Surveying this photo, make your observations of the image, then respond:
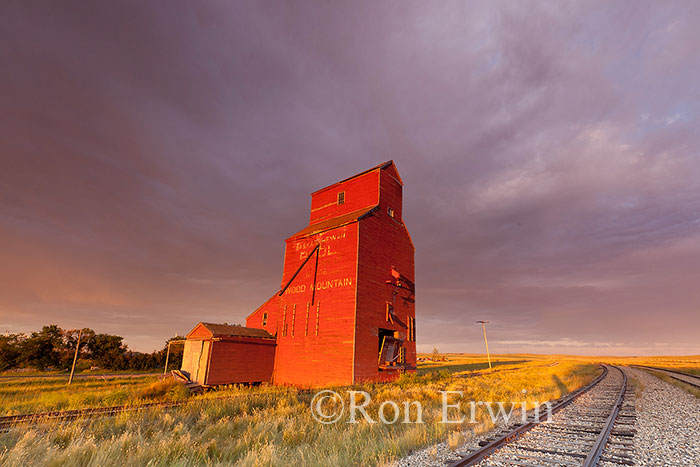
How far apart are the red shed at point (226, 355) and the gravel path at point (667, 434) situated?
70.6 feet

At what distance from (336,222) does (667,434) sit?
68.8 ft

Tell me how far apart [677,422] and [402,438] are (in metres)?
9.21

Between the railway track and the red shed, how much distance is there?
1897 cm

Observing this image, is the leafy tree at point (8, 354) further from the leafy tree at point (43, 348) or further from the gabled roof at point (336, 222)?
the gabled roof at point (336, 222)

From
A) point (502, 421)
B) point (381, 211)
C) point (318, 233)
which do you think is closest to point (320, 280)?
point (318, 233)

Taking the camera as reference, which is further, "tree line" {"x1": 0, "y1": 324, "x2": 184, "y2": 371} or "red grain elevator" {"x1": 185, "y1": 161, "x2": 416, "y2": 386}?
"tree line" {"x1": 0, "y1": 324, "x2": 184, "y2": 371}

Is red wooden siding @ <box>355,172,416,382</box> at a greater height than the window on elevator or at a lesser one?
greater

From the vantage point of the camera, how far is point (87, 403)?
15.5 meters

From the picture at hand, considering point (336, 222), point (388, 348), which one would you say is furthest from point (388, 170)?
point (388, 348)

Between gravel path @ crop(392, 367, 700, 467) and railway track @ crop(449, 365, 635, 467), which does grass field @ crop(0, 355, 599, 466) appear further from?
railway track @ crop(449, 365, 635, 467)

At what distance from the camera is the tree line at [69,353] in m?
43.1

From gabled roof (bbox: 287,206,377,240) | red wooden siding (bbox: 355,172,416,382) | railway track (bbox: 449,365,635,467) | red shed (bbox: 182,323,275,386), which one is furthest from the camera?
gabled roof (bbox: 287,206,377,240)

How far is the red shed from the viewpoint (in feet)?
74.6

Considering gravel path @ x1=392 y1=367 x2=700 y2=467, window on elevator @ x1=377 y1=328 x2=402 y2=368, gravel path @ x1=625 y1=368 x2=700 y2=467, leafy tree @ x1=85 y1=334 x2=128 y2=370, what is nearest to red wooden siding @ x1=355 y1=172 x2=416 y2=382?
window on elevator @ x1=377 y1=328 x2=402 y2=368
